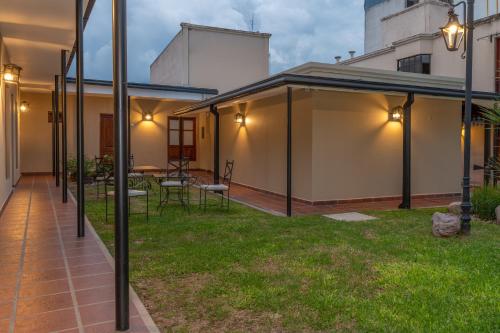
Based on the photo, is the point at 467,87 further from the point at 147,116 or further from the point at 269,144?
the point at 147,116

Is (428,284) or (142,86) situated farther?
(142,86)

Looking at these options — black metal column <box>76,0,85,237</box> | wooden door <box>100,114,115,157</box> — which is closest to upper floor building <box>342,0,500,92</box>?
wooden door <box>100,114,115,157</box>

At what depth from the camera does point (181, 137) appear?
15.7 meters

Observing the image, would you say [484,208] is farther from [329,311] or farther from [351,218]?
[329,311]

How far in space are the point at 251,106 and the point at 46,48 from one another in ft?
15.7

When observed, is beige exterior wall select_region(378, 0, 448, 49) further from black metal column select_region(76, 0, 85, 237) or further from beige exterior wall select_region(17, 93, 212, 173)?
black metal column select_region(76, 0, 85, 237)

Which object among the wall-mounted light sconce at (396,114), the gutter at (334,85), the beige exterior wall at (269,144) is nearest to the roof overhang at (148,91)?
the beige exterior wall at (269,144)

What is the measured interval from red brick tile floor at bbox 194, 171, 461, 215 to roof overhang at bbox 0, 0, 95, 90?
454cm

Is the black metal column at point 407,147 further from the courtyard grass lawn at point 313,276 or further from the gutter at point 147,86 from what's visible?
the gutter at point 147,86

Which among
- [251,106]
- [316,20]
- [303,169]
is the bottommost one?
[303,169]

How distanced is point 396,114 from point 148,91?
26.4 feet

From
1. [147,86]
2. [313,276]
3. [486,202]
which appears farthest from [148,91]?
[313,276]

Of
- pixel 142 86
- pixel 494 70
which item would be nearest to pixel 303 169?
pixel 142 86

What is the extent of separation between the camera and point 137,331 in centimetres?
269
